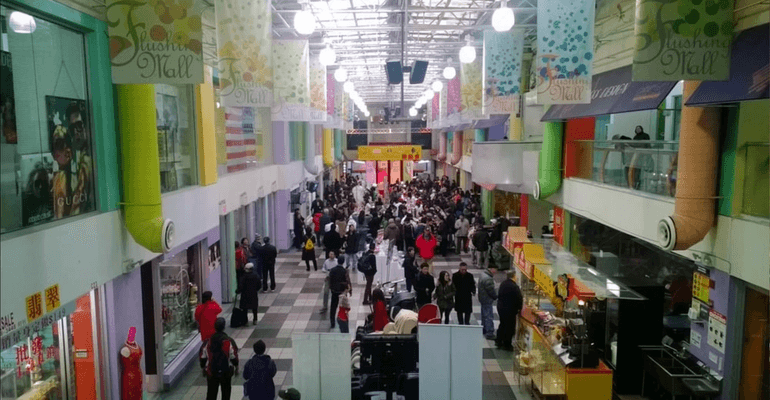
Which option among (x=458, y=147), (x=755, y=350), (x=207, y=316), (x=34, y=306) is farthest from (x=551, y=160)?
(x=458, y=147)

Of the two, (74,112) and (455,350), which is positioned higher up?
(74,112)

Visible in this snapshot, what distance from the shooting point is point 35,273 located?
16.7ft

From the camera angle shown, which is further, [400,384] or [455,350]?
[400,384]

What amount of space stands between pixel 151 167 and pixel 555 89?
5390 mm

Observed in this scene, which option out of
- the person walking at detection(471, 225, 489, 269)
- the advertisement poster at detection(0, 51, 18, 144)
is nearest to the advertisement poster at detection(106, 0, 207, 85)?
the advertisement poster at detection(0, 51, 18, 144)

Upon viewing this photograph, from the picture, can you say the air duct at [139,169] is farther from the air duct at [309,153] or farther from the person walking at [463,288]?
the air duct at [309,153]

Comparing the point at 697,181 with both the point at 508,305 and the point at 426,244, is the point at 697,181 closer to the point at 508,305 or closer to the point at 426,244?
the point at 508,305

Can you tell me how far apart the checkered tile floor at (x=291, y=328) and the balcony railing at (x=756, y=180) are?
3.83 m

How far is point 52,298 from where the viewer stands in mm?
5363

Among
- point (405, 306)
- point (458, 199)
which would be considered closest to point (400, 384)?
point (405, 306)

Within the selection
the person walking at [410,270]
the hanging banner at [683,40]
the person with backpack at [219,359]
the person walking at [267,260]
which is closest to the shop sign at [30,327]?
the person with backpack at [219,359]

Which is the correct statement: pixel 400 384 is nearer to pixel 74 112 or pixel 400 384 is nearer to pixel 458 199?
pixel 74 112

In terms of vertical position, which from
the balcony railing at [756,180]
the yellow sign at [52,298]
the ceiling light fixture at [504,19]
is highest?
the ceiling light fixture at [504,19]

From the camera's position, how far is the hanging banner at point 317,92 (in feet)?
56.1
